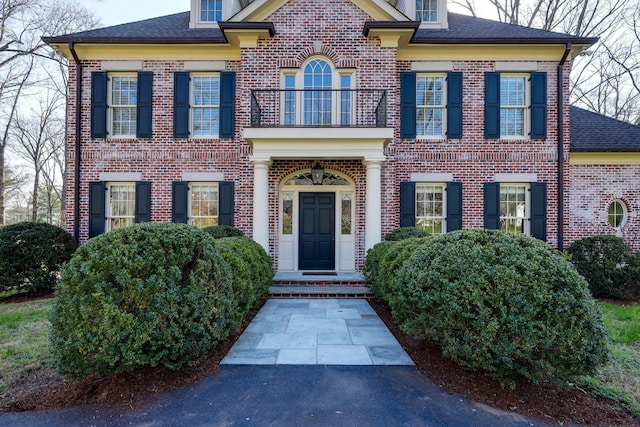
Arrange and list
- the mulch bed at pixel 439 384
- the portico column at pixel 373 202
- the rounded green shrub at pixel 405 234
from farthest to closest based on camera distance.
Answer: the portico column at pixel 373 202 < the rounded green shrub at pixel 405 234 < the mulch bed at pixel 439 384

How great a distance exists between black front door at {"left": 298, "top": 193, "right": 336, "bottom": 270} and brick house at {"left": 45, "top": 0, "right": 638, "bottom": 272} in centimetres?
4

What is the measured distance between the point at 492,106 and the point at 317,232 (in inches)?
219

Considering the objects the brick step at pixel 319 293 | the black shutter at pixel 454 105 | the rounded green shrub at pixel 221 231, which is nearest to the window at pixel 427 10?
the black shutter at pixel 454 105

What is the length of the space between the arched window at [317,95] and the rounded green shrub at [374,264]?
3.60 m

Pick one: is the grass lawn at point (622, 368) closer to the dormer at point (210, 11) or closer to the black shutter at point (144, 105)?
the black shutter at point (144, 105)

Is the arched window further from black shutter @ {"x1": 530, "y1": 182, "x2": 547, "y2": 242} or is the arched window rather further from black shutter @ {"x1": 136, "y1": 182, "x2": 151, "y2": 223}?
black shutter @ {"x1": 530, "y1": 182, "x2": 547, "y2": 242}

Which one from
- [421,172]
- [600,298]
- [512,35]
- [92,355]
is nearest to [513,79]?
[512,35]

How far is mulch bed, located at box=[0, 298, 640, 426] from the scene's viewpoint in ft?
9.33

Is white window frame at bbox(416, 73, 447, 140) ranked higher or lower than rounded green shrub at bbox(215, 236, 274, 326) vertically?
higher

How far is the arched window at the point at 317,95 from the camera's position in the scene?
27.9ft

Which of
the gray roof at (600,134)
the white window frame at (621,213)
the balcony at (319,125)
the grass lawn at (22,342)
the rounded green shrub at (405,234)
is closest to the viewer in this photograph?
the grass lawn at (22,342)

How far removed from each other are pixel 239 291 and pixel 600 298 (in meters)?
7.73

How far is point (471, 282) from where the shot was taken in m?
3.16

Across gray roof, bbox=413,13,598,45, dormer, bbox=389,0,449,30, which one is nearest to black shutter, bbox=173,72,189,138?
gray roof, bbox=413,13,598,45
